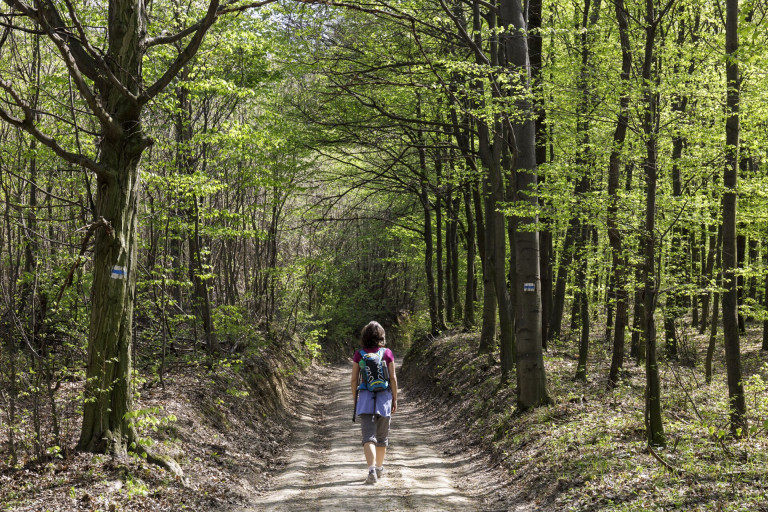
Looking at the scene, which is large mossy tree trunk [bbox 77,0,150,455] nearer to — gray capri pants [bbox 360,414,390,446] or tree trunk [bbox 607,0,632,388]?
gray capri pants [bbox 360,414,390,446]

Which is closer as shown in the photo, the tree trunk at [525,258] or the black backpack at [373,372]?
the black backpack at [373,372]

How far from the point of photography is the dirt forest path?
Result: 21.2 ft

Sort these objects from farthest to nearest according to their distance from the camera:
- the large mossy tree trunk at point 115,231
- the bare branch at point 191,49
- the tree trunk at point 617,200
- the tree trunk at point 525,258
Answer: the tree trunk at point 525,258
the tree trunk at point 617,200
the large mossy tree trunk at point 115,231
the bare branch at point 191,49

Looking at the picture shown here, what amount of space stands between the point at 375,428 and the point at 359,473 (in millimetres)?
1040

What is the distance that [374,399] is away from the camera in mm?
7406

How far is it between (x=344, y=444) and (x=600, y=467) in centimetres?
523

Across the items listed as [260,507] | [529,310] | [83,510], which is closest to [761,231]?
[529,310]

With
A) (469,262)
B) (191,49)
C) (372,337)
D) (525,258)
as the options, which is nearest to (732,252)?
(525,258)

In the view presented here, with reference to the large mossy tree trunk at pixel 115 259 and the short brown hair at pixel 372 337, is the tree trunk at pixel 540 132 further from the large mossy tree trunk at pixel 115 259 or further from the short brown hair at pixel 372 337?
the large mossy tree trunk at pixel 115 259

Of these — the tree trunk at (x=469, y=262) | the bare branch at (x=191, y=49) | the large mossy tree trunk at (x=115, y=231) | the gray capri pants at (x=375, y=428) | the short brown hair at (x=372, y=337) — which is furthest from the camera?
the tree trunk at (x=469, y=262)

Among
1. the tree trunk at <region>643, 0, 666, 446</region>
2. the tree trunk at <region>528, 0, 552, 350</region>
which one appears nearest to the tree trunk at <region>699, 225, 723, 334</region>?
the tree trunk at <region>528, 0, 552, 350</region>

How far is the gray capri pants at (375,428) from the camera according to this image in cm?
731

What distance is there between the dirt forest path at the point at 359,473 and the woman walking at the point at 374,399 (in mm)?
480

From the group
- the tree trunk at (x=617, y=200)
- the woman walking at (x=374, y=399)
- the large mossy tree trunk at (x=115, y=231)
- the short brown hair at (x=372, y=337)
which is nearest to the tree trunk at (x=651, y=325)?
the tree trunk at (x=617, y=200)
